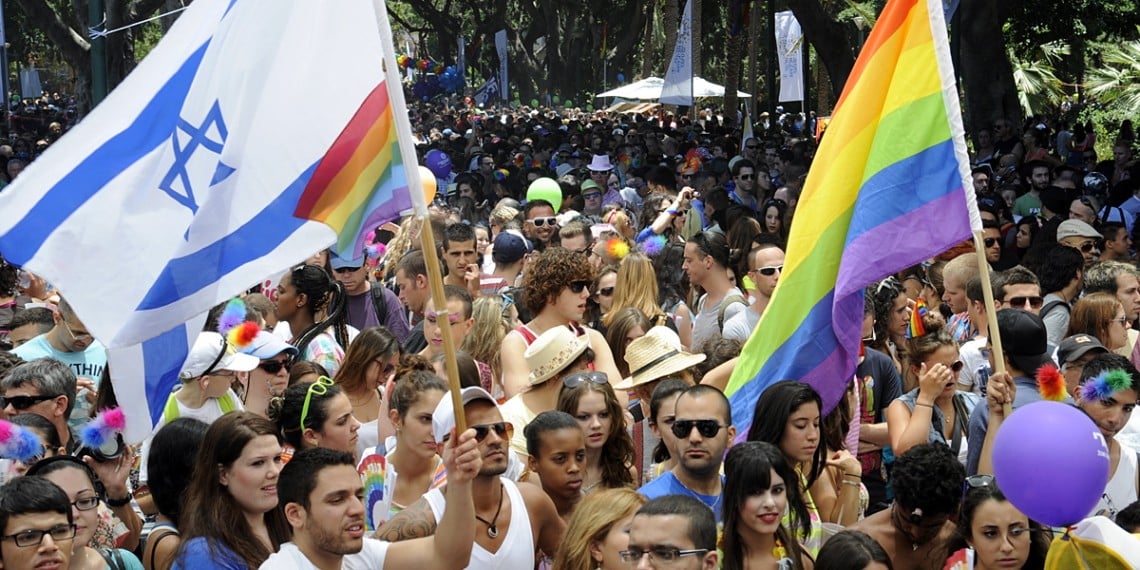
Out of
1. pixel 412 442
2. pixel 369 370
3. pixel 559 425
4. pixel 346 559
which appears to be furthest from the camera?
pixel 369 370

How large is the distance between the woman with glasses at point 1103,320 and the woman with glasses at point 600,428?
9.46 ft

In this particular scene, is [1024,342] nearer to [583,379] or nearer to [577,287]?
[583,379]

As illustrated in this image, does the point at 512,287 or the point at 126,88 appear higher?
the point at 126,88

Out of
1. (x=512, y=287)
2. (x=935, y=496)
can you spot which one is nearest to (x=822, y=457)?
(x=935, y=496)

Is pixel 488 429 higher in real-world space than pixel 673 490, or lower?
higher

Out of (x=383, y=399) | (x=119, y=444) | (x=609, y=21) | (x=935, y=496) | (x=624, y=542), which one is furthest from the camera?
(x=609, y=21)

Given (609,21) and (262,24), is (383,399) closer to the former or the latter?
(262,24)

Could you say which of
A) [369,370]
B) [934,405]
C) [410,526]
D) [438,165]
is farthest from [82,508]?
[438,165]

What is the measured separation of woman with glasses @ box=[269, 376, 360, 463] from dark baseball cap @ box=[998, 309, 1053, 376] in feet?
8.72

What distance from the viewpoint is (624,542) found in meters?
4.67

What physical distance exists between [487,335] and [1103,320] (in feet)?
10.0

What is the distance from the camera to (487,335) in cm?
778

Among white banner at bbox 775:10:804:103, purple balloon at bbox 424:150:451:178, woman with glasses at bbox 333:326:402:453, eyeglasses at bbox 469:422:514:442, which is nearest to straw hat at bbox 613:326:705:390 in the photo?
woman with glasses at bbox 333:326:402:453

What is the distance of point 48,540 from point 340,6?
180 cm
